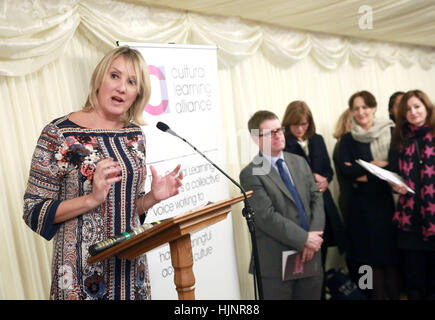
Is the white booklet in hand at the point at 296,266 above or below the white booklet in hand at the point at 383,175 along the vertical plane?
below

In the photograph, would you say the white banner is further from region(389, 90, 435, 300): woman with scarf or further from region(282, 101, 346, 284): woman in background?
region(389, 90, 435, 300): woman with scarf

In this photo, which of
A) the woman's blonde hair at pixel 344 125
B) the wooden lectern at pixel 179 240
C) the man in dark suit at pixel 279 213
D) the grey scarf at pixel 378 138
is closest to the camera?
the wooden lectern at pixel 179 240

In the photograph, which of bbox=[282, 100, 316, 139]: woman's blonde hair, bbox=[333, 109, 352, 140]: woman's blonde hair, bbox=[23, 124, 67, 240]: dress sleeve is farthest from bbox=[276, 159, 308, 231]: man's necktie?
bbox=[23, 124, 67, 240]: dress sleeve

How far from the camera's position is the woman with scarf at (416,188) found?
3.68 m

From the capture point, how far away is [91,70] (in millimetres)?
3098

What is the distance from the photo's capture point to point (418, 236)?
3.84 m

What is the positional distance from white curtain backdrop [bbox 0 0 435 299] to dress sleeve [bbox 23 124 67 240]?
35.5 inches

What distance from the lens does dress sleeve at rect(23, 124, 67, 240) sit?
71.1 inches

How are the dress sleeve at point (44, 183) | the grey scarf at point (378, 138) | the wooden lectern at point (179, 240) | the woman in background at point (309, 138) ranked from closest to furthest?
the wooden lectern at point (179, 240) < the dress sleeve at point (44, 183) < the woman in background at point (309, 138) < the grey scarf at point (378, 138)

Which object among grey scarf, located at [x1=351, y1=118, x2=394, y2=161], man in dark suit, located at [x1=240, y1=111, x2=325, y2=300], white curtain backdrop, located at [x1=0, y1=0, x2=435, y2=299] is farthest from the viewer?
grey scarf, located at [x1=351, y1=118, x2=394, y2=161]

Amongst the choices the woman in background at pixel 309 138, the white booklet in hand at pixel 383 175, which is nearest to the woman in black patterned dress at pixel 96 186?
the white booklet in hand at pixel 383 175

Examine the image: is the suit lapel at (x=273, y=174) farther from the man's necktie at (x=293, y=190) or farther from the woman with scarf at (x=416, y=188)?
the woman with scarf at (x=416, y=188)

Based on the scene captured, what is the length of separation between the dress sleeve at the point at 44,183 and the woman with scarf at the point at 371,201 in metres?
3.02

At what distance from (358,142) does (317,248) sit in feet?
4.78
